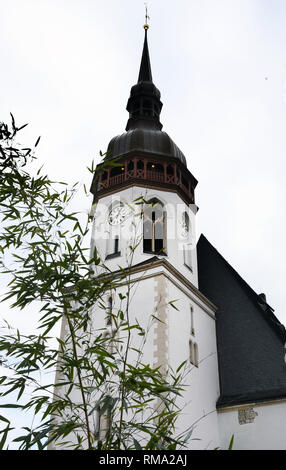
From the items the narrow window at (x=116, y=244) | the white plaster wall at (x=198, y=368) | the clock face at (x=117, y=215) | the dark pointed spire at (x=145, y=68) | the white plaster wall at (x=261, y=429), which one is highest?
the dark pointed spire at (x=145, y=68)

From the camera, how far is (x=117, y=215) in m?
16.4

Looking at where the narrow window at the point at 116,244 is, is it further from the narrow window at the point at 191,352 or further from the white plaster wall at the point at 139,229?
the narrow window at the point at 191,352

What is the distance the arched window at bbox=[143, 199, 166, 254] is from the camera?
51.4 feet

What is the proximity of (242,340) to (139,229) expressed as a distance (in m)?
4.70

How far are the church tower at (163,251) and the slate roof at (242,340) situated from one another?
40 cm

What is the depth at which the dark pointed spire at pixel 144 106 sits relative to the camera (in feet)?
66.6

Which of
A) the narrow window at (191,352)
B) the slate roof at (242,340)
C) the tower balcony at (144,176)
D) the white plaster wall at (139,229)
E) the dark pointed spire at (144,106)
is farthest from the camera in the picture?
the dark pointed spire at (144,106)

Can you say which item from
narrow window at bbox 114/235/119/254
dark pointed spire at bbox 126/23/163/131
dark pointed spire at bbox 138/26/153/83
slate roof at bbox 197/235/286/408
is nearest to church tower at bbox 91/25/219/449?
narrow window at bbox 114/235/119/254

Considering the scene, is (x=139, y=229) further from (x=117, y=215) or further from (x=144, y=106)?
(x=144, y=106)

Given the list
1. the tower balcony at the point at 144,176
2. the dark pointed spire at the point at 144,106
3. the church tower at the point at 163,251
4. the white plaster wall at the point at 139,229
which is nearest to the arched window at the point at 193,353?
the church tower at the point at 163,251

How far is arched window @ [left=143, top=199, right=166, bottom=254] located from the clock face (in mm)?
741

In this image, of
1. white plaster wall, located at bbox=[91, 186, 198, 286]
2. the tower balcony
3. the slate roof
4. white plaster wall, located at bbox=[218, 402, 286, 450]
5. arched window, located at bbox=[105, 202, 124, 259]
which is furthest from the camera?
the tower balcony

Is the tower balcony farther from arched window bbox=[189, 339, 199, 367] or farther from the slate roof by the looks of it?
arched window bbox=[189, 339, 199, 367]
